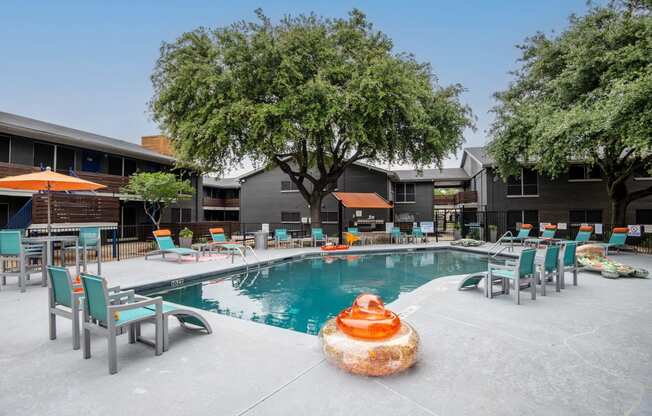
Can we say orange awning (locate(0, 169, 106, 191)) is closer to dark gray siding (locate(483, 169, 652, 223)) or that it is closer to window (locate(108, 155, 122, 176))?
window (locate(108, 155, 122, 176))

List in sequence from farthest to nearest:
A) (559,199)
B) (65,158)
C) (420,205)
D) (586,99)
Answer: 1. (420,205)
2. (559,199)
3. (65,158)
4. (586,99)

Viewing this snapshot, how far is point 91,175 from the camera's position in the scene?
16.0 m

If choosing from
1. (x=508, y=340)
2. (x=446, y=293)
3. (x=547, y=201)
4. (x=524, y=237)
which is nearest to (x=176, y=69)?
(x=446, y=293)

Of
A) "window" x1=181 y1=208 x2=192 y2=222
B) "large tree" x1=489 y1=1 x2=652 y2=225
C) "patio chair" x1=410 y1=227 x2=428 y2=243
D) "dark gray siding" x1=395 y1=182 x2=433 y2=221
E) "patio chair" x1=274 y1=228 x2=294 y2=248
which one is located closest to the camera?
"large tree" x1=489 y1=1 x2=652 y2=225

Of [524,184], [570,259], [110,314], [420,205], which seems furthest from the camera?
[420,205]

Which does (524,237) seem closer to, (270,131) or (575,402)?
(270,131)

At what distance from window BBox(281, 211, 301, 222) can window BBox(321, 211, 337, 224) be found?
6.03 ft

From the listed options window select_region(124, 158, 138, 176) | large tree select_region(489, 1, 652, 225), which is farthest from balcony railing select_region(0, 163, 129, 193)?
large tree select_region(489, 1, 652, 225)

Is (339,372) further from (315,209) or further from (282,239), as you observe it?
(315,209)

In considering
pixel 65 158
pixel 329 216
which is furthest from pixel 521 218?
pixel 65 158

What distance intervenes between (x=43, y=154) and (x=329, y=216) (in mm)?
16672

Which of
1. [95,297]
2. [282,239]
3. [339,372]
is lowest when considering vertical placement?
[339,372]

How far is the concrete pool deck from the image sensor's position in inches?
101

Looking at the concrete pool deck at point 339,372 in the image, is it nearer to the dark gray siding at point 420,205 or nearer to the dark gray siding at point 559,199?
the dark gray siding at point 559,199
